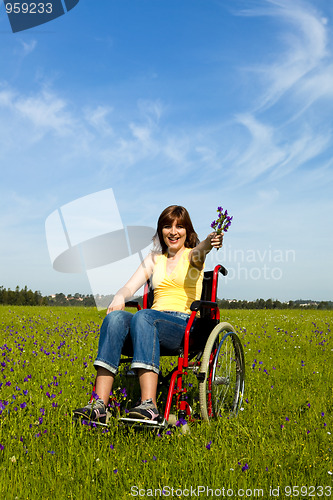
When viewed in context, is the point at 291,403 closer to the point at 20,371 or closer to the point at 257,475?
the point at 257,475

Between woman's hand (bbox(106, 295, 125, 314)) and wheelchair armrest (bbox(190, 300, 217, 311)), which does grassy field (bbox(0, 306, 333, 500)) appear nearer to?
woman's hand (bbox(106, 295, 125, 314))

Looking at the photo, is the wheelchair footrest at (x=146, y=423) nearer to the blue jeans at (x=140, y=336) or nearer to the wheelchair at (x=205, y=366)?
the wheelchair at (x=205, y=366)

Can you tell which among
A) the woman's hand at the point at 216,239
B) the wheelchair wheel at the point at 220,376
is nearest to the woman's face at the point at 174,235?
the woman's hand at the point at 216,239

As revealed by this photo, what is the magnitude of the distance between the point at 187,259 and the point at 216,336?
93 cm

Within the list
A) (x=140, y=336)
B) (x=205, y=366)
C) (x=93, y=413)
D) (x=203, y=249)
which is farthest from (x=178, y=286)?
(x=93, y=413)

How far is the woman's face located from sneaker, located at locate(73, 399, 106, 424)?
1.74m

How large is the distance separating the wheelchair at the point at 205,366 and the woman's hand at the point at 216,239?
0.86ft

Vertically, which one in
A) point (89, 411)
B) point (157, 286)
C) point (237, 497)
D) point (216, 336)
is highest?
point (157, 286)

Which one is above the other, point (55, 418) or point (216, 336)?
point (216, 336)

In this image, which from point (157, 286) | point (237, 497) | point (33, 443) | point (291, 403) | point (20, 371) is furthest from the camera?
point (20, 371)

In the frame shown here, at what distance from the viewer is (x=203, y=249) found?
14.8 ft

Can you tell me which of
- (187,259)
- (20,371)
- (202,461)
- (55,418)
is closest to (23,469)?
(55,418)

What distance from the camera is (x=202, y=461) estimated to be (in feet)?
10.3

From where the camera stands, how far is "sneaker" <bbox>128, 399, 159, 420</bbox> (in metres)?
3.45
